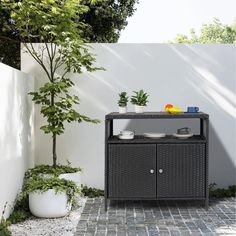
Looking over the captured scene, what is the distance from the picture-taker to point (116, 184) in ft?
17.9

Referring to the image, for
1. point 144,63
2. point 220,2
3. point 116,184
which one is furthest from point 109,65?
point 220,2

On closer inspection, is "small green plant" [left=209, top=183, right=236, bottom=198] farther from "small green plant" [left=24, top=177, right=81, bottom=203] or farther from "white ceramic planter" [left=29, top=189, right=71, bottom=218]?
"white ceramic planter" [left=29, top=189, right=71, bottom=218]

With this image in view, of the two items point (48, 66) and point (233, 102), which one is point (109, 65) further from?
point (233, 102)

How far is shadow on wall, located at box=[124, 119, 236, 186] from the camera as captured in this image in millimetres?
6340

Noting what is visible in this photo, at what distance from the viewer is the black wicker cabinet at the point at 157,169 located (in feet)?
17.9

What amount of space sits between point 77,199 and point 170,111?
157cm

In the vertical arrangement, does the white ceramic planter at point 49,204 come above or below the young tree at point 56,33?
below

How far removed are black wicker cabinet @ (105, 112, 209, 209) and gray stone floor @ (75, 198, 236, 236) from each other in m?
0.17

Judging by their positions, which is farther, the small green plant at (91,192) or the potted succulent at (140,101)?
the small green plant at (91,192)

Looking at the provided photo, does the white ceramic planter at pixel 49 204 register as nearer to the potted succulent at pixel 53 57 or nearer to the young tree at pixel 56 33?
the potted succulent at pixel 53 57

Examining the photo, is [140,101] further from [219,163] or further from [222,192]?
[222,192]

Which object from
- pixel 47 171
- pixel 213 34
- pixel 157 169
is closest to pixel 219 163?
pixel 157 169

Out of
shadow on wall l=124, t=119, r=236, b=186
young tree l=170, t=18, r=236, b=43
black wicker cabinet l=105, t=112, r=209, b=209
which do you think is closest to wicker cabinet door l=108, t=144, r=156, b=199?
black wicker cabinet l=105, t=112, r=209, b=209

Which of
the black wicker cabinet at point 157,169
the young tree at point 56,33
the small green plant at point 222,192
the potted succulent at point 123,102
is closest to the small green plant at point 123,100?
the potted succulent at point 123,102
